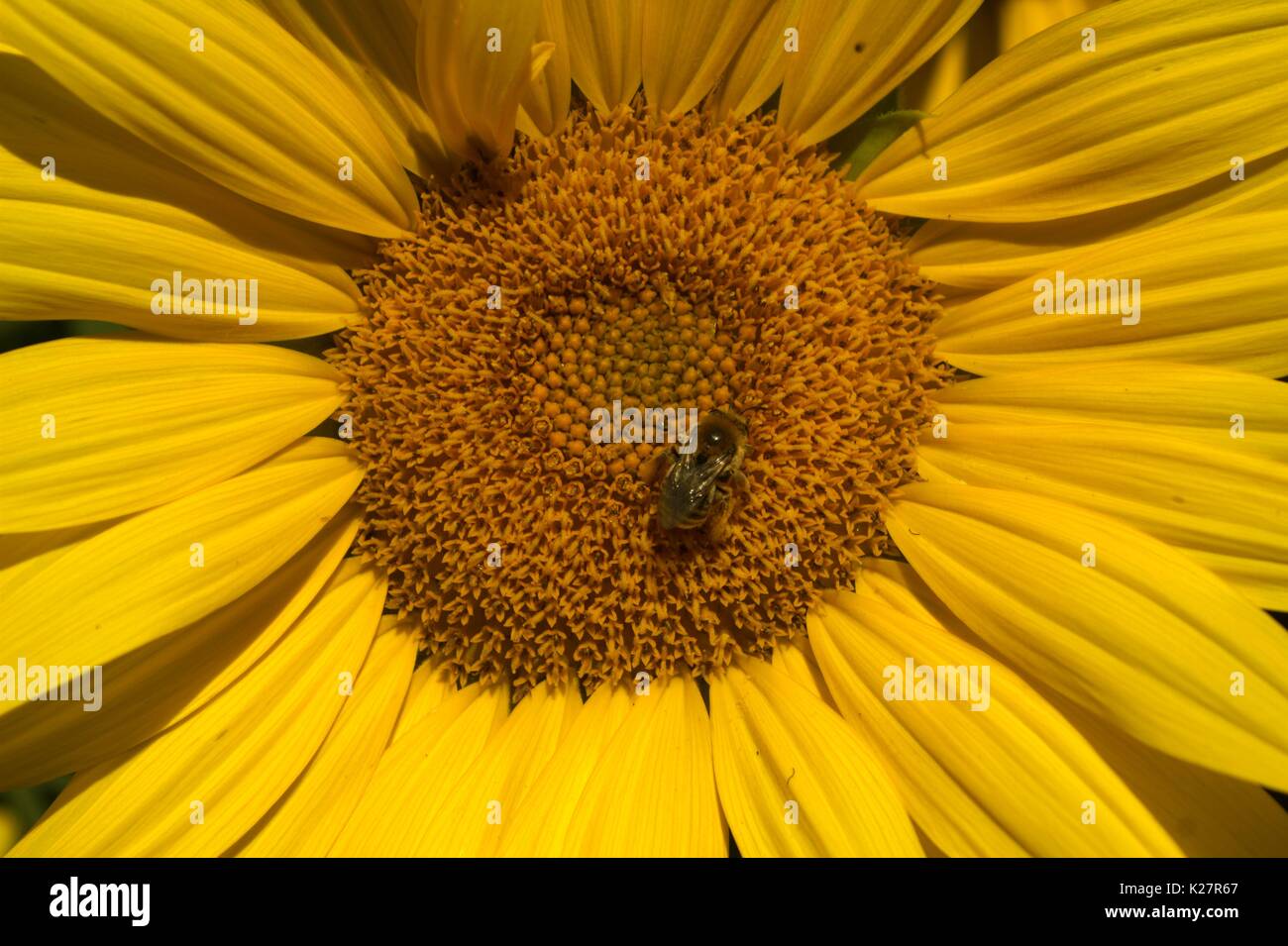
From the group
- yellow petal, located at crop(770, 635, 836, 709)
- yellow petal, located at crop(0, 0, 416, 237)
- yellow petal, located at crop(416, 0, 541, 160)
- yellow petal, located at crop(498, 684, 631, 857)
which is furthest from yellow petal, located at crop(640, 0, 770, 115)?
yellow petal, located at crop(498, 684, 631, 857)

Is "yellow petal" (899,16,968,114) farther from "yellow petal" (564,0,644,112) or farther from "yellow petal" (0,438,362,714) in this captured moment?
"yellow petal" (0,438,362,714)

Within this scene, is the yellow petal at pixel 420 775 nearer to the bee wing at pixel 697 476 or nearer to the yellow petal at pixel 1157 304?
the bee wing at pixel 697 476

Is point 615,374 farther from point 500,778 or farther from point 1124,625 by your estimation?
point 1124,625

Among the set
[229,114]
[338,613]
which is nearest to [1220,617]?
[338,613]

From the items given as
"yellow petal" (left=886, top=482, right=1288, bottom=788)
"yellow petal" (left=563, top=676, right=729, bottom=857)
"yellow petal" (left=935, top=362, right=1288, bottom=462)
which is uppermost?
"yellow petal" (left=935, top=362, right=1288, bottom=462)

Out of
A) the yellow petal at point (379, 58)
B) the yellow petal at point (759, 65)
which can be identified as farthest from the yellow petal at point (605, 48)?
the yellow petal at point (379, 58)

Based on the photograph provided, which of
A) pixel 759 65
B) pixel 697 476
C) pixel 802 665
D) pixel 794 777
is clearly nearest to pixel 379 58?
pixel 759 65

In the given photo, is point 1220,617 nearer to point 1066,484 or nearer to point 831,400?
point 1066,484
